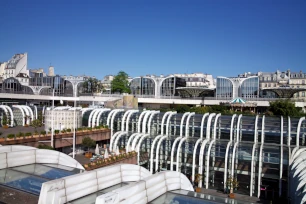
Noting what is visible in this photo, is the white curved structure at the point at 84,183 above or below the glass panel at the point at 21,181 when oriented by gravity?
above

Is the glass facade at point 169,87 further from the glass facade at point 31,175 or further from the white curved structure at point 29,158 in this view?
the glass facade at point 31,175

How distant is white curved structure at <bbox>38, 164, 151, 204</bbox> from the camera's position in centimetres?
845

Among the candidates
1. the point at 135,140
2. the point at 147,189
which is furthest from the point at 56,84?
the point at 147,189

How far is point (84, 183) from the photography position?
9.67 m

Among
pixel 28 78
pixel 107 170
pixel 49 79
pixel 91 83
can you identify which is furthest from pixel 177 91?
pixel 107 170

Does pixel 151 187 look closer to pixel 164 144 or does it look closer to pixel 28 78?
pixel 164 144

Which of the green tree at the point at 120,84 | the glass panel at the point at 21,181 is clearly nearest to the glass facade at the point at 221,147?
the glass panel at the point at 21,181

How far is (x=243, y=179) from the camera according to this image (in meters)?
22.5

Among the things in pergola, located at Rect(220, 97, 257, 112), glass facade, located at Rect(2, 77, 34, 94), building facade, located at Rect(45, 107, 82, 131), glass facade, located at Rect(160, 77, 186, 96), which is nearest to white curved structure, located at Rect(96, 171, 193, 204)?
building facade, located at Rect(45, 107, 82, 131)

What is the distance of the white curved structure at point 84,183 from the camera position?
333 inches

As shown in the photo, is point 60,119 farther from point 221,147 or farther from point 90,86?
point 90,86

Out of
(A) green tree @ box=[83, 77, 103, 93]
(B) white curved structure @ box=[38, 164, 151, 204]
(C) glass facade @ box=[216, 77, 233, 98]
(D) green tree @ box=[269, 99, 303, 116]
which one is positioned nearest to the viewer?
(B) white curved structure @ box=[38, 164, 151, 204]

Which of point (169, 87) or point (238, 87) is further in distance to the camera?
point (169, 87)

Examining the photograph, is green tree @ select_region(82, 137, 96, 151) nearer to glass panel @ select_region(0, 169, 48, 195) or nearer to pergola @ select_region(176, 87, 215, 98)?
glass panel @ select_region(0, 169, 48, 195)
